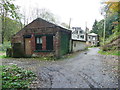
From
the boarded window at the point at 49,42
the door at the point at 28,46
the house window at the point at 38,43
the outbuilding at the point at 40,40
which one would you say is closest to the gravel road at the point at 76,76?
the outbuilding at the point at 40,40

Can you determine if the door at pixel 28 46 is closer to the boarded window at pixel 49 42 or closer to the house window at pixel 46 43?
the house window at pixel 46 43

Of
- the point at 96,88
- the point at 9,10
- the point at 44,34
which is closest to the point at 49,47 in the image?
the point at 44,34

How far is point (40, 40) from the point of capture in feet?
36.0

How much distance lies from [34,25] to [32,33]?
107 centimetres

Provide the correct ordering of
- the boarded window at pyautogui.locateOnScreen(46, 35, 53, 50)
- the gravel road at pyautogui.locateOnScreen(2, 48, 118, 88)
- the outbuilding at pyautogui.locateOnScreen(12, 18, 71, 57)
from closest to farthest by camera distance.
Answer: the gravel road at pyautogui.locateOnScreen(2, 48, 118, 88)
the outbuilding at pyautogui.locateOnScreen(12, 18, 71, 57)
the boarded window at pyautogui.locateOnScreen(46, 35, 53, 50)

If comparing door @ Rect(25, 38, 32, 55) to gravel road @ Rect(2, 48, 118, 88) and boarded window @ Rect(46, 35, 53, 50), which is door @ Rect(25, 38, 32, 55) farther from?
gravel road @ Rect(2, 48, 118, 88)

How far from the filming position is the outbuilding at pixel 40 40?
33.3 feet

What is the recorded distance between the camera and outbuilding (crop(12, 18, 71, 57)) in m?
10.2

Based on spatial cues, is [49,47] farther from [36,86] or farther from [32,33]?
[36,86]

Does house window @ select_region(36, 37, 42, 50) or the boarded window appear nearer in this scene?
the boarded window

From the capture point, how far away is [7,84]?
3113 millimetres

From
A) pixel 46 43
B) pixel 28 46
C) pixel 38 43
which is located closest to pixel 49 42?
pixel 46 43

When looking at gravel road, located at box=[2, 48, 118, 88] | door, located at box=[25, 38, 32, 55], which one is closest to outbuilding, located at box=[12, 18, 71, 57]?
door, located at box=[25, 38, 32, 55]

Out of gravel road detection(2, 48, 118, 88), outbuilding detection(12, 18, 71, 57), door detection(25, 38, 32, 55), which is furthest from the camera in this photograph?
door detection(25, 38, 32, 55)
